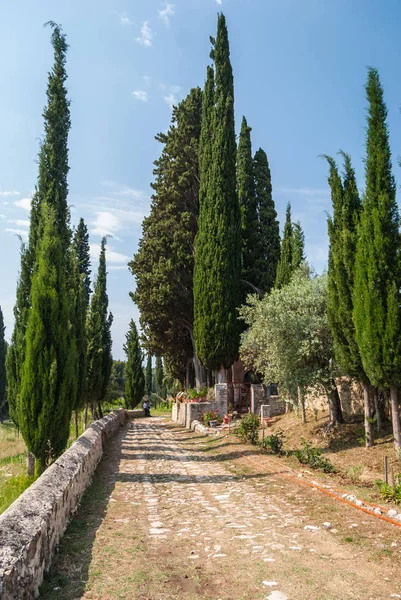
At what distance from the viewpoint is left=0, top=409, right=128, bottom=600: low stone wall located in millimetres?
3188

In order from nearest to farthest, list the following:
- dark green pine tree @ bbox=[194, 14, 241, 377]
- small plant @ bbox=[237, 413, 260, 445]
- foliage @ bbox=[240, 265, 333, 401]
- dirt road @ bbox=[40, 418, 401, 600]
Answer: dirt road @ bbox=[40, 418, 401, 600] < foliage @ bbox=[240, 265, 333, 401] < small plant @ bbox=[237, 413, 260, 445] < dark green pine tree @ bbox=[194, 14, 241, 377]

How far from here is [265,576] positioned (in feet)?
12.6

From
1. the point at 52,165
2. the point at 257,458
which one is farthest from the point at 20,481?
the point at 52,165

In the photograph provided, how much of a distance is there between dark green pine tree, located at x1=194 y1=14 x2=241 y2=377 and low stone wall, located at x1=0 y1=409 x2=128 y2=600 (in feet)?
53.0

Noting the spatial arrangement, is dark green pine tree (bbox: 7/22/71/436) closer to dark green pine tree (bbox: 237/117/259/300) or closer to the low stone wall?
the low stone wall

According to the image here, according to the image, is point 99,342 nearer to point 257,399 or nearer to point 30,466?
point 257,399

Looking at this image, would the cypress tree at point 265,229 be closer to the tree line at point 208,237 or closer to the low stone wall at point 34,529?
the tree line at point 208,237

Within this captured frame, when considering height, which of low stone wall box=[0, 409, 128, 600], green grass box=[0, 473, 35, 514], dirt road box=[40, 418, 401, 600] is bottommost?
green grass box=[0, 473, 35, 514]

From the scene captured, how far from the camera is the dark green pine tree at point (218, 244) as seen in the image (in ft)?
73.8

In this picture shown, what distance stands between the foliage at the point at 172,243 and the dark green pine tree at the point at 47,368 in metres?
14.4

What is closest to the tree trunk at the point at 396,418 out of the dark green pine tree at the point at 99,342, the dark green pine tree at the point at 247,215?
the dark green pine tree at the point at 247,215

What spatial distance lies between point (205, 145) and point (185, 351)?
1342 centimetres

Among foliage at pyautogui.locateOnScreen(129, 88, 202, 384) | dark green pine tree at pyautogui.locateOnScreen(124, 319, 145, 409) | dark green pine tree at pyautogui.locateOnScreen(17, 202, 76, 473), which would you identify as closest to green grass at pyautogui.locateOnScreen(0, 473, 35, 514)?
dark green pine tree at pyautogui.locateOnScreen(17, 202, 76, 473)

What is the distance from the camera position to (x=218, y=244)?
22.9 m
